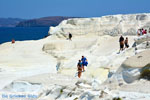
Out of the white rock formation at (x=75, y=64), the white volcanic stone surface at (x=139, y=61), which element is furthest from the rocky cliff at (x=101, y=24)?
the white volcanic stone surface at (x=139, y=61)

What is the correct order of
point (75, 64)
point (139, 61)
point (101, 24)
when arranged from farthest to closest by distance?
point (101, 24), point (75, 64), point (139, 61)

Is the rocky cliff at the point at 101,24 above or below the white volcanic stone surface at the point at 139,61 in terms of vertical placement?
above

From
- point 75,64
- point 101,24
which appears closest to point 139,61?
point 75,64

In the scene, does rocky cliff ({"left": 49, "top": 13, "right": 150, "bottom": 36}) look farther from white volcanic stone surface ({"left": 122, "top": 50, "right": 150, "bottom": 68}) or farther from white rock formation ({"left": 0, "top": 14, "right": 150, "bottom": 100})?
white volcanic stone surface ({"left": 122, "top": 50, "right": 150, "bottom": 68})

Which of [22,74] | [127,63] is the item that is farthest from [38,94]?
[22,74]

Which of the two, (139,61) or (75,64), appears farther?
(75,64)

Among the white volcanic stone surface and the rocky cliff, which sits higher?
the rocky cliff

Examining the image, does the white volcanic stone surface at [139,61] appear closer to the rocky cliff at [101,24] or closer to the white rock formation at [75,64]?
the white rock formation at [75,64]

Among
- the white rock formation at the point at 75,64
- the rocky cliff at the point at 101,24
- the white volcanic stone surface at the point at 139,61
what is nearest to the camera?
the white rock formation at the point at 75,64

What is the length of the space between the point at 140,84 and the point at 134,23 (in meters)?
28.5

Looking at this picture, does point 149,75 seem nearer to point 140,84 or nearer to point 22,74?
point 140,84

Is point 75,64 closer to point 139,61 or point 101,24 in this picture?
point 139,61

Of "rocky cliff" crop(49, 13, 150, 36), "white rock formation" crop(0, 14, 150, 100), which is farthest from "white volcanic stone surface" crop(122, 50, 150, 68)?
"rocky cliff" crop(49, 13, 150, 36)

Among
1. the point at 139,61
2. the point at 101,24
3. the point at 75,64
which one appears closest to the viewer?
the point at 139,61
